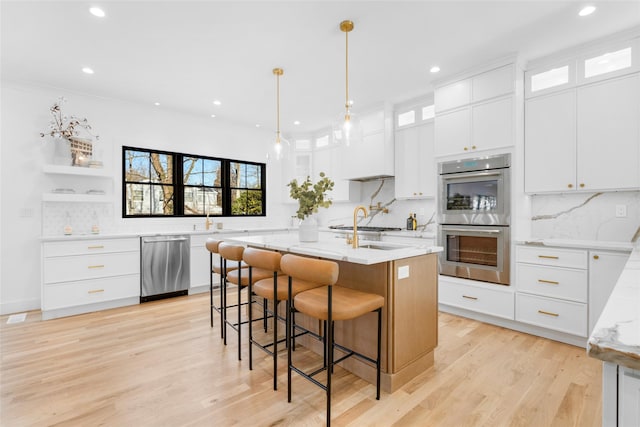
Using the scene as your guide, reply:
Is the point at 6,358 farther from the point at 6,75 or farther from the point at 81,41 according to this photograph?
the point at 6,75

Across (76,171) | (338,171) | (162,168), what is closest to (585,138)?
(338,171)

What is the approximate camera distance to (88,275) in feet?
12.3

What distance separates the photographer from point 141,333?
3.12m

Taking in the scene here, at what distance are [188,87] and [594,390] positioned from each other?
485cm

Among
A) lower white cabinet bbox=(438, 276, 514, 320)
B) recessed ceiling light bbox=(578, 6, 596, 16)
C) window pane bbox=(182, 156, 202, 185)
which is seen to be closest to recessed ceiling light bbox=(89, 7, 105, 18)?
window pane bbox=(182, 156, 202, 185)

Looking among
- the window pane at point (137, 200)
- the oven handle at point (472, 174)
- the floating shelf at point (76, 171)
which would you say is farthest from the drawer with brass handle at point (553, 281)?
the floating shelf at point (76, 171)

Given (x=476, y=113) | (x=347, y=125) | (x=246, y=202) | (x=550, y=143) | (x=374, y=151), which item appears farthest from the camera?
(x=246, y=202)

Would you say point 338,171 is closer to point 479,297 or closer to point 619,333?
point 479,297

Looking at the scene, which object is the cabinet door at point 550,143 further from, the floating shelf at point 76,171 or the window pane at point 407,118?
the floating shelf at point 76,171

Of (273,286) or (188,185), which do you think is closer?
(273,286)

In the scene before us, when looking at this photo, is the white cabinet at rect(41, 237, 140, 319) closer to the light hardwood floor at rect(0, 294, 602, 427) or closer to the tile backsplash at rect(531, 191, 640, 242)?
the light hardwood floor at rect(0, 294, 602, 427)

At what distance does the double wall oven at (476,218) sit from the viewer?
10.6 feet

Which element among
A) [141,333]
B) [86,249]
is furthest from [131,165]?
[141,333]

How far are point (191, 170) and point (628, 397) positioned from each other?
541cm
